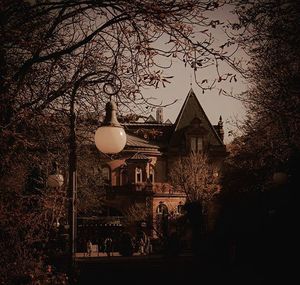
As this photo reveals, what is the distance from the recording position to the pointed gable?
5294cm

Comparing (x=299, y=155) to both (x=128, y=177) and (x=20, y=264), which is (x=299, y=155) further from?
(x=128, y=177)

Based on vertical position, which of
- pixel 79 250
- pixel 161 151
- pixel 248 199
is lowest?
pixel 79 250

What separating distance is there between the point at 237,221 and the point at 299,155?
10301 mm

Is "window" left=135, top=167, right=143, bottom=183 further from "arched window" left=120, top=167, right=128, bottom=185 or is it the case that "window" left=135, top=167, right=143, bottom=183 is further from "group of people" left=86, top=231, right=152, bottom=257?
"group of people" left=86, top=231, right=152, bottom=257

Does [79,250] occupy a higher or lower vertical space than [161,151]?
A: lower

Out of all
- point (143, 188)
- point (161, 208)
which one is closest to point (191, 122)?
point (143, 188)

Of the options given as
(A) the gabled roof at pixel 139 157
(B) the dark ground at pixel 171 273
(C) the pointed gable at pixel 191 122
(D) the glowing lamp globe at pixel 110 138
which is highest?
(C) the pointed gable at pixel 191 122

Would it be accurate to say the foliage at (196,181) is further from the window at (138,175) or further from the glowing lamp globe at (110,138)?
the glowing lamp globe at (110,138)

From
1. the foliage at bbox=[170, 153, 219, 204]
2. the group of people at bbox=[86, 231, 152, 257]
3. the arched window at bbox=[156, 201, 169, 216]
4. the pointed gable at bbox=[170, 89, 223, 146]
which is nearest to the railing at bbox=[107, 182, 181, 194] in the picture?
the arched window at bbox=[156, 201, 169, 216]

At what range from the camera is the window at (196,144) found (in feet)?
171

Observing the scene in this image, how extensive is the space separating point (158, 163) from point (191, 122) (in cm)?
587

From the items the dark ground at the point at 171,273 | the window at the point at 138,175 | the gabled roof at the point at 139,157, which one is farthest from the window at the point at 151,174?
the dark ground at the point at 171,273

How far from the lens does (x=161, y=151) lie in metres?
53.2

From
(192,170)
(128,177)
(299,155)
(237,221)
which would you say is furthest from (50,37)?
(128,177)
